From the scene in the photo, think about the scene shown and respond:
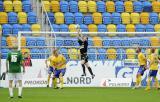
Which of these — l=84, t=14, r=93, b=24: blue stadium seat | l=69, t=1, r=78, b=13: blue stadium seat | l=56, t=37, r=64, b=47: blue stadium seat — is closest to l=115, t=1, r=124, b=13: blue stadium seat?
l=84, t=14, r=93, b=24: blue stadium seat

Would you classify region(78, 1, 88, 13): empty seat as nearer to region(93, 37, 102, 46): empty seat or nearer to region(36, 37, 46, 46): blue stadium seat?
region(93, 37, 102, 46): empty seat

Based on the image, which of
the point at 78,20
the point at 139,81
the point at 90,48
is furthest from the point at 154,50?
the point at 78,20

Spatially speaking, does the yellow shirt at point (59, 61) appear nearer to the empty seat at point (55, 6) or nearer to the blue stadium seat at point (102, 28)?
the blue stadium seat at point (102, 28)

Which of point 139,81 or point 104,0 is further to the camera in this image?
point 104,0

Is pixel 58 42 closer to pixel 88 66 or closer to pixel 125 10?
pixel 88 66

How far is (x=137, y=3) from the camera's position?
3950 centimetres

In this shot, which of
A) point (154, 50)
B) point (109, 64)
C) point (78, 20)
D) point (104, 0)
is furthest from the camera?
point (104, 0)

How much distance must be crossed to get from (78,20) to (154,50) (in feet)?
27.5

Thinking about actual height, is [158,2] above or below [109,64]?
above

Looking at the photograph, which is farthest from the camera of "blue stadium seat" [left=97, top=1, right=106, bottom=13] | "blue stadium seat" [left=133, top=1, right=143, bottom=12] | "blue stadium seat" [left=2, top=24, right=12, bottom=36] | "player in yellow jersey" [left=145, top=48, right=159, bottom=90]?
"blue stadium seat" [left=133, top=1, right=143, bottom=12]

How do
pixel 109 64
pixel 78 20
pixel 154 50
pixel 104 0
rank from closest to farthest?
pixel 154 50 < pixel 109 64 < pixel 78 20 < pixel 104 0

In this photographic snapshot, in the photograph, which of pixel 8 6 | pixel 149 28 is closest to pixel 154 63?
pixel 149 28

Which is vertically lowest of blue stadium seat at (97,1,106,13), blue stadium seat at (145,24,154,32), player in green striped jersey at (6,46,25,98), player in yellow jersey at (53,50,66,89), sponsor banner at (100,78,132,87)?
sponsor banner at (100,78,132,87)

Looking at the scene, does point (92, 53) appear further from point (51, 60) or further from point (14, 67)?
point (14, 67)
